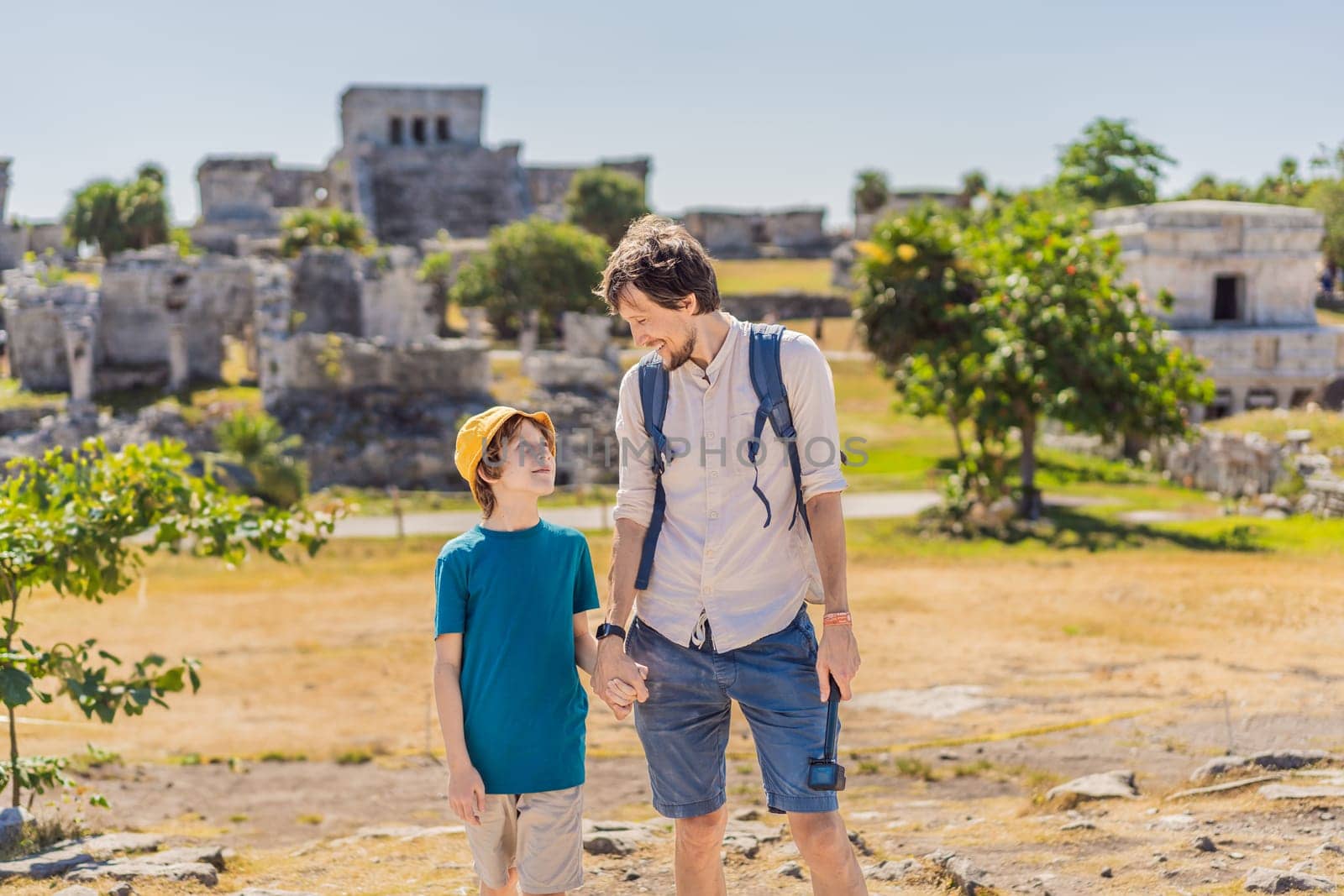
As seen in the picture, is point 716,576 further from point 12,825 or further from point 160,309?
point 160,309

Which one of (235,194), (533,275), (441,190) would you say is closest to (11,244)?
(235,194)

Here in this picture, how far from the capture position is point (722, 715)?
4.09 metres

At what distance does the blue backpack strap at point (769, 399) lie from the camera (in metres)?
3.97

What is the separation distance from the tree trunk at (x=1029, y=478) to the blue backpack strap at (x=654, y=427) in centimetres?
1673

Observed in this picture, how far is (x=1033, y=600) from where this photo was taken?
573 inches

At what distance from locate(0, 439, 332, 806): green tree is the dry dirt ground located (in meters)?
0.96

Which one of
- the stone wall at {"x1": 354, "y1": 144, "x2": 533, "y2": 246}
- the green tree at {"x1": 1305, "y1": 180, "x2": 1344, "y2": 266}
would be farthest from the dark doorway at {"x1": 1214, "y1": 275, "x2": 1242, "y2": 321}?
the stone wall at {"x1": 354, "y1": 144, "x2": 533, "y2": 246}

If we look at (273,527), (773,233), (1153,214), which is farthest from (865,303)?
(773,233)

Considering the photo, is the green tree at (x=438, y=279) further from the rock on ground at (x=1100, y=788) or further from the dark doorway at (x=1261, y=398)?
the rock on ground at (x=1100, y=788)

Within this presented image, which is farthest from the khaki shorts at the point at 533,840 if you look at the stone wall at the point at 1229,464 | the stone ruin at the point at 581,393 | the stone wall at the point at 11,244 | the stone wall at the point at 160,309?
the stone wall at the point at 11,244

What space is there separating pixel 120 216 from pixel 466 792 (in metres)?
36.3

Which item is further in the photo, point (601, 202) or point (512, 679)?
point (601, 202)

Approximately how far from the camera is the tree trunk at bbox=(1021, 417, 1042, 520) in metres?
20.1

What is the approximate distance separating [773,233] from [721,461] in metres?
55.0
